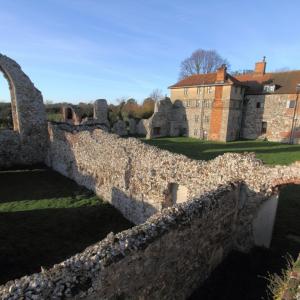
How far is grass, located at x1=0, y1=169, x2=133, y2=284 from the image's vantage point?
790cm

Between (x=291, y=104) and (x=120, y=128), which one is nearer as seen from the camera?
(x=291, y=104)

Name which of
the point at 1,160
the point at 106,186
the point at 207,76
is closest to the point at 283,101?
the point at 207,76

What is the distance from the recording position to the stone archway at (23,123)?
58.3ft

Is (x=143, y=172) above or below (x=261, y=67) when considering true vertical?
below

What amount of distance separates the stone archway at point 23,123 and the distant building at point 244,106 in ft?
68.5

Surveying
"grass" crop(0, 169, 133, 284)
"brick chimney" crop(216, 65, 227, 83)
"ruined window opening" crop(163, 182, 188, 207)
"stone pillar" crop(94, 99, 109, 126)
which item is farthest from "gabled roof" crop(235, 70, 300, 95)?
"grass" crop(0, 169, 133, 284)

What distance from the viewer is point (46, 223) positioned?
996 cm

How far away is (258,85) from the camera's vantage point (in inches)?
1367

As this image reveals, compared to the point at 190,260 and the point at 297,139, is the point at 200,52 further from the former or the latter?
the point at 190,260

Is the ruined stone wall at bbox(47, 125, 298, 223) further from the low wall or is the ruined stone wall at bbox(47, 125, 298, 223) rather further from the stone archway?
the stone archway

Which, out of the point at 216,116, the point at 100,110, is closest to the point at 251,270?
the point at 100,110

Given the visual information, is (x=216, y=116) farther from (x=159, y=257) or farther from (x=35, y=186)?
(x=159, y=257)

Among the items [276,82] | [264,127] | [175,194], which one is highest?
[276,82]

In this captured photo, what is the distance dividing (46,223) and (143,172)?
3928 mm
